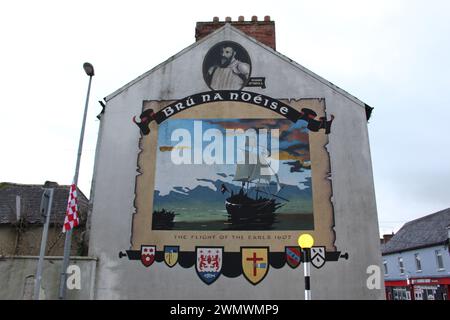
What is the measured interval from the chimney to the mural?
1682mm

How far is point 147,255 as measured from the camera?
448 inches

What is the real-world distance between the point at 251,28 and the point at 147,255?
9.30 m

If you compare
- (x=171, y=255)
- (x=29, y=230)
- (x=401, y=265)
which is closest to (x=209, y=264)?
(x=171, y=255)

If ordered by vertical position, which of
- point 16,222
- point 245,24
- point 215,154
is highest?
point 245,24

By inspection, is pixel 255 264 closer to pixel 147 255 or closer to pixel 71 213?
pixel 147 255

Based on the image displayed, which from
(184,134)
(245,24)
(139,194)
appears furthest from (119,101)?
(245,24)

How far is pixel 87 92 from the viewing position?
11.6 meters

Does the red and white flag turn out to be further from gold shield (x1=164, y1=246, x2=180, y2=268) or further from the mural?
gold shield (x1=164, y1=246, x2=180, y2=268)

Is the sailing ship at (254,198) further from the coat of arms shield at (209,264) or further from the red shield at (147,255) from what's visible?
the red shield at (147,255)

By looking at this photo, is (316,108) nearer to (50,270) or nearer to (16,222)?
(50,270)

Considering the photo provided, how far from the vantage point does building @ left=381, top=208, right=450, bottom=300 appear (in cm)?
2498

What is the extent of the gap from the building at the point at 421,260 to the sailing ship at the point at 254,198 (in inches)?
561

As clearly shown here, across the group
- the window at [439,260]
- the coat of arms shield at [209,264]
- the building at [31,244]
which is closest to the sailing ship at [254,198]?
the coat of arms shield at [209,264]
